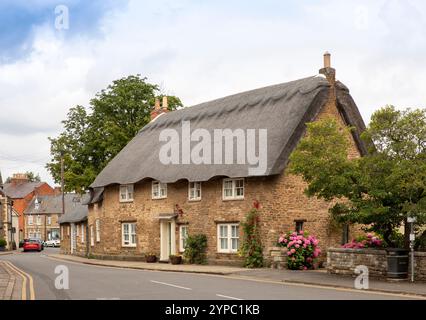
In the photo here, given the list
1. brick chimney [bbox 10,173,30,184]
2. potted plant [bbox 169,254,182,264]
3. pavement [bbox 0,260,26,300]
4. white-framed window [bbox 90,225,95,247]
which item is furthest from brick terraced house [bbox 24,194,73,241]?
pavement [bbox 0,260,26,300]

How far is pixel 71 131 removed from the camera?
56.7m

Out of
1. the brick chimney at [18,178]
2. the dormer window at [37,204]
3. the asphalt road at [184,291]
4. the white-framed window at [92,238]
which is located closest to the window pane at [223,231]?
the asphalt road at [184,291]

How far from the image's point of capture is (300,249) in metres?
27.5

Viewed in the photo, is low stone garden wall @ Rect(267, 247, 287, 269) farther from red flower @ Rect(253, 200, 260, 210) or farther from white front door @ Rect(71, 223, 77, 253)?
white front door @ Rect(71, 223, 77, 253)

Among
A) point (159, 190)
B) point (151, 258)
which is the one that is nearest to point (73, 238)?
point (151, 258)

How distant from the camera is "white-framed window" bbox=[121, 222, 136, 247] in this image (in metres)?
39.0

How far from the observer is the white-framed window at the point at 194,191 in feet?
110

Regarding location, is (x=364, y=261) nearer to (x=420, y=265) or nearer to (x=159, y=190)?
(x=420, y=265)

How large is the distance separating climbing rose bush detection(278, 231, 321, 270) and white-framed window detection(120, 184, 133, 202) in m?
13.7
